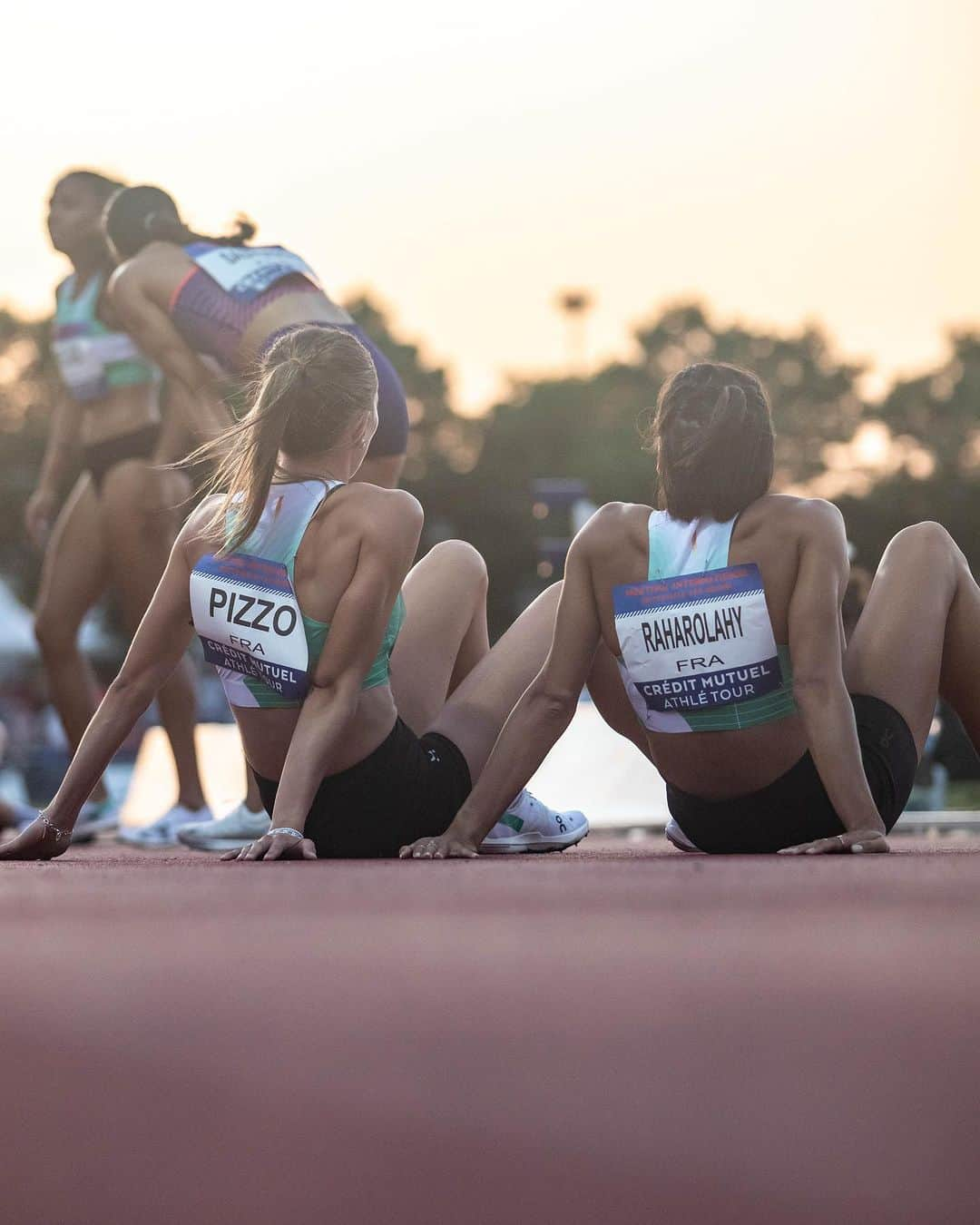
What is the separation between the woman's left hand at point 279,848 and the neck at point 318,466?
0.73 m

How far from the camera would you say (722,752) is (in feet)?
11.3

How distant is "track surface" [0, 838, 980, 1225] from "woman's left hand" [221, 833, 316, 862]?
655 mm

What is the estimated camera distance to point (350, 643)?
132 inches

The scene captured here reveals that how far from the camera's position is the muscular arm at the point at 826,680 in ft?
10.3

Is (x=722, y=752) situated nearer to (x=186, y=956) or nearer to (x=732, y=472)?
(x=732, y=472)

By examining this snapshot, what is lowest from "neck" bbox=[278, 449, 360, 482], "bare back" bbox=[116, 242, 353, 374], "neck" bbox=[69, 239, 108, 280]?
"neck" bbox=[278, 449, 360, 482]

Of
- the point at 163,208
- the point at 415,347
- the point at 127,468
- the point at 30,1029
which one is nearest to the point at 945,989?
the point at 30,1029

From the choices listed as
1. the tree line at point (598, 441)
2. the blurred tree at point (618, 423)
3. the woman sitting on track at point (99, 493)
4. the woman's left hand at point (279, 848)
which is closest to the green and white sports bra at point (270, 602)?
the woman's left hand at point (279, 848)

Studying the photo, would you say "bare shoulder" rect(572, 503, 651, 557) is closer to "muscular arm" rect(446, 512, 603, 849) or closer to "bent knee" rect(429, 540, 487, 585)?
"muscular arm" rect(446, 512, 603, 849)

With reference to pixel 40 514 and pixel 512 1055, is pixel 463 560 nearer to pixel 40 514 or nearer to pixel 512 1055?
pixel 512 1055

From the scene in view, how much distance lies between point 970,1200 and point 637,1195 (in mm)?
375

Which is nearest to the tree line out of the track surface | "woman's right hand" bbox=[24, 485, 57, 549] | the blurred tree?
the blurred tree

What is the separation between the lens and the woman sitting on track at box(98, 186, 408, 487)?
16.9 feet

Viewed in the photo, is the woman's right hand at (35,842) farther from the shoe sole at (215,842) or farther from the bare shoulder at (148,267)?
the bare shoulder at (148,267)
